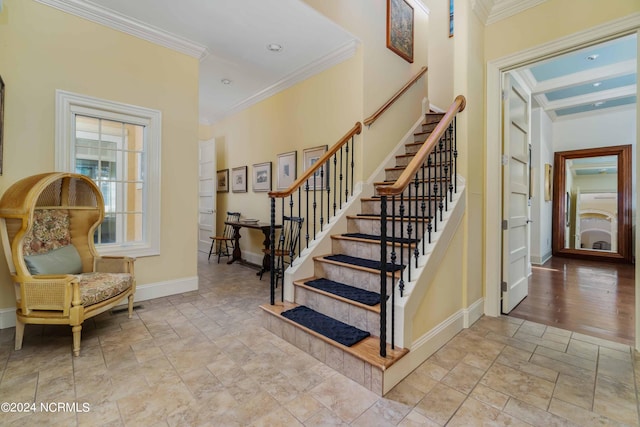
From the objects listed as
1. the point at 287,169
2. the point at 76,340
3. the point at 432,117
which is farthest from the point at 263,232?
the point at 432,117

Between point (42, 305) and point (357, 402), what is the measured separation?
229cm

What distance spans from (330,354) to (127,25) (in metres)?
3.76

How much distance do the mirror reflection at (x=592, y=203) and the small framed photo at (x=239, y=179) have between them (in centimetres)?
656

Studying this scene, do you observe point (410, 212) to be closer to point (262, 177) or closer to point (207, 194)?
point (262, 177)

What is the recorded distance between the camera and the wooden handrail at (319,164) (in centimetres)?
255

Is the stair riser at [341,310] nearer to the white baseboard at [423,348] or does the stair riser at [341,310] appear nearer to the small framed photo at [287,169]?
the white baseboard at [423,348]

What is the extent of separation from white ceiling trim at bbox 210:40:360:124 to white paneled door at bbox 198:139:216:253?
1045 millimetres

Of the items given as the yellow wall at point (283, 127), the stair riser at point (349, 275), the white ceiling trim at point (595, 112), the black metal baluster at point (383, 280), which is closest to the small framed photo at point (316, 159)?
the yellow wall at point (283, 127)

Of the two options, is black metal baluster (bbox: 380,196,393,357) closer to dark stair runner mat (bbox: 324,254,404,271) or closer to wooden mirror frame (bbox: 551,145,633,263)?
dark stair runner mat (bbox: 324,254,404,271)

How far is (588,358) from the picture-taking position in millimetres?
2080

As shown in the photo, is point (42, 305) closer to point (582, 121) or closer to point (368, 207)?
point (368, 207)

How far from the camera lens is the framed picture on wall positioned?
388cm

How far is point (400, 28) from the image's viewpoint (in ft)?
13.4

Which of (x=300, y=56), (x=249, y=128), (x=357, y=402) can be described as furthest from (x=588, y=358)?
(x=249, y=128)
